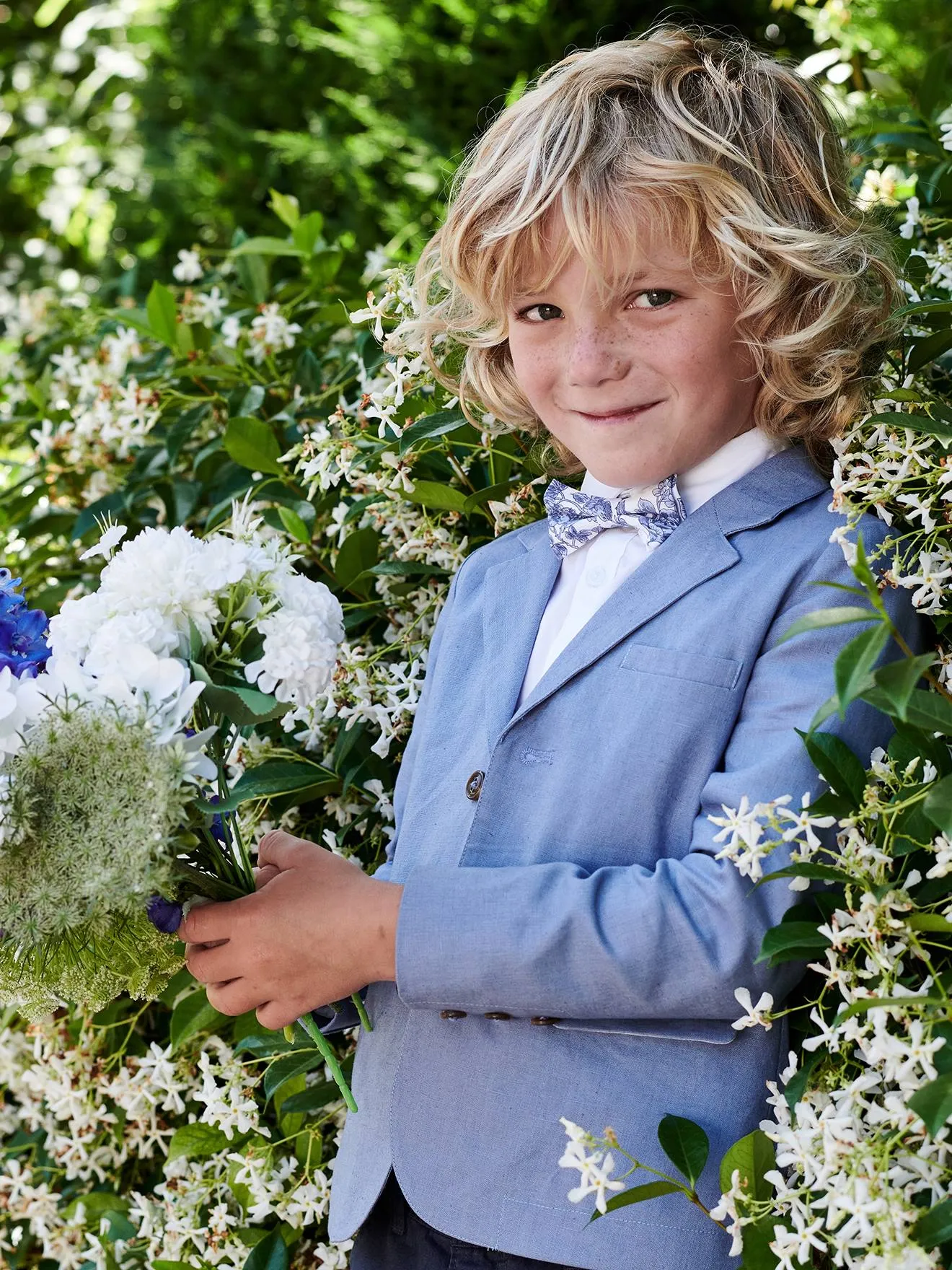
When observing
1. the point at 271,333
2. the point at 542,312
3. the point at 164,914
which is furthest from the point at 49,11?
the point at 164,914

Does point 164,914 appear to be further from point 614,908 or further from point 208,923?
point 614,908

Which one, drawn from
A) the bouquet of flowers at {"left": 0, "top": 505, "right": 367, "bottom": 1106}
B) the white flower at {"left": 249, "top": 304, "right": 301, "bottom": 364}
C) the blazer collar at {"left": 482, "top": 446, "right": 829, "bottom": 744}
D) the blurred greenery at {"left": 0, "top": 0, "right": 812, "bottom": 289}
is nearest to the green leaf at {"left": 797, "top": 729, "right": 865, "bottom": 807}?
the blazer collar at {"left": 482, "top": 446, "right": 829, "bottom": 744}

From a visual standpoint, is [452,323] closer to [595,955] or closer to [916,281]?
[916,281]

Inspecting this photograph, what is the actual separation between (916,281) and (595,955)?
97 cm

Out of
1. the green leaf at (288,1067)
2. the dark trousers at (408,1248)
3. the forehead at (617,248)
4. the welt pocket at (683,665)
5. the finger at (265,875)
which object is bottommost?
the green leaf at (288,1067)

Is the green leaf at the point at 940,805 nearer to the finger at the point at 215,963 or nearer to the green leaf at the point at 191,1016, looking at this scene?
the finger at the point at 215,963

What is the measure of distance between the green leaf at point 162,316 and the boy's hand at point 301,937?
1.16m

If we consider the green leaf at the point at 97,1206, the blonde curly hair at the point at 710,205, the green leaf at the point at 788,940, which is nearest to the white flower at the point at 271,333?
the blonde curly hair at the point at 710,205

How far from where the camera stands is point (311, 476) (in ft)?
6.20

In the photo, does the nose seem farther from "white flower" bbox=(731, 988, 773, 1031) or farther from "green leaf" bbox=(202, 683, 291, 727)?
"white flower" bbox=(731, 988, 773, 1031)

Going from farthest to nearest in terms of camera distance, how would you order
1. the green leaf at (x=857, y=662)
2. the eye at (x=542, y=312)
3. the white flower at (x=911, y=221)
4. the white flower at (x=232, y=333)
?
the white flower at (x=232, y=333) < the white flower at (x=911, y=221) < the eye at (x=542, y=312) < the green leaf at (x=857, y=662)

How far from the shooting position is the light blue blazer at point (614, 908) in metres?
1.21

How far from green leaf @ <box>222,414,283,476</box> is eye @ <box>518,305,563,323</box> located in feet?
1.88

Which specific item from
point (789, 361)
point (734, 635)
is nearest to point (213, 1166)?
point (734, 635)
